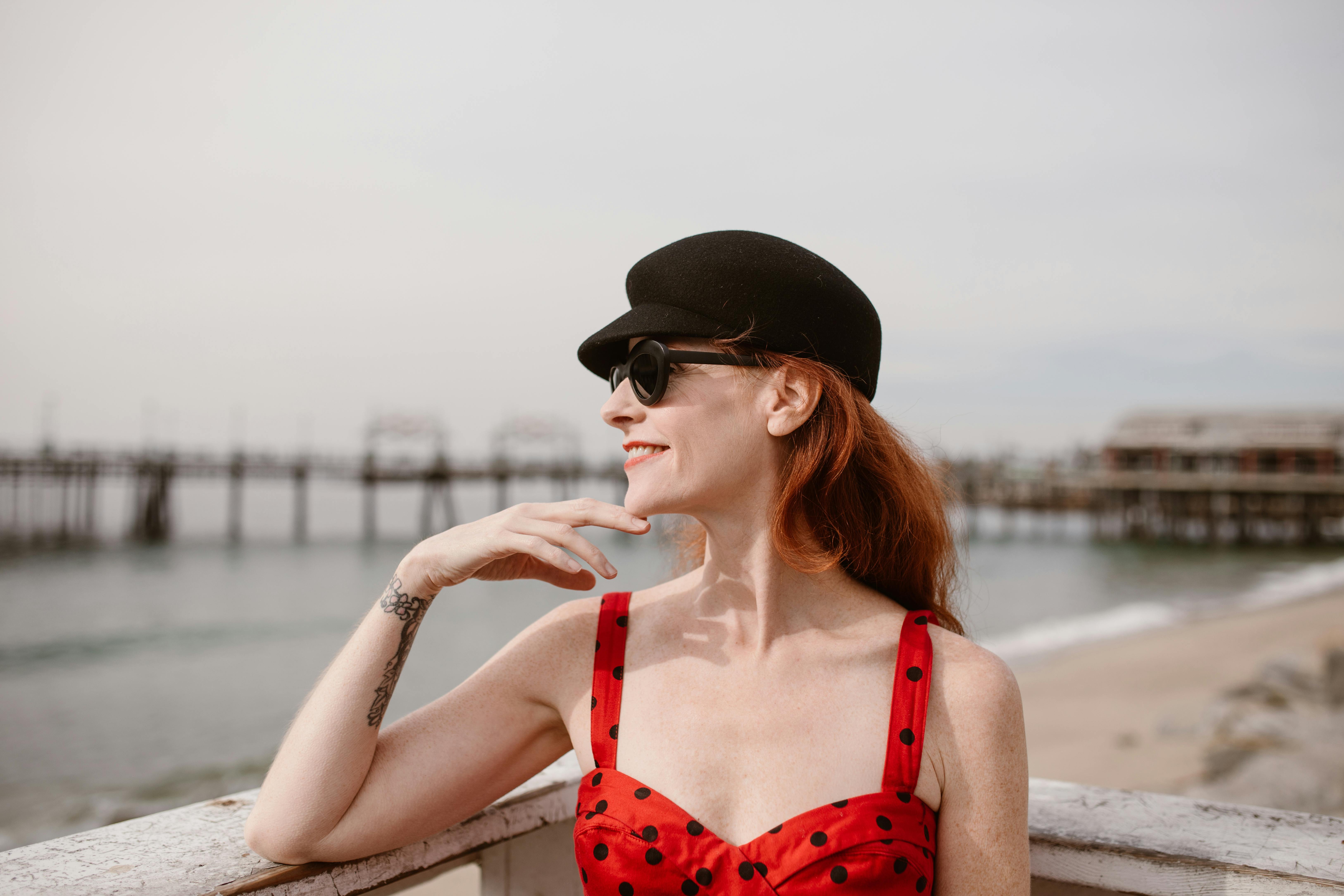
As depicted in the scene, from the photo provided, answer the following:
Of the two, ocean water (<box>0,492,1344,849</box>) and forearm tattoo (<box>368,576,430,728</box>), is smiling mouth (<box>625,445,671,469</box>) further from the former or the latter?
ocean water (<box>0,492,1344,849</box>)

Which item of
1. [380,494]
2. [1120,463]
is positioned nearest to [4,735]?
[380,494]

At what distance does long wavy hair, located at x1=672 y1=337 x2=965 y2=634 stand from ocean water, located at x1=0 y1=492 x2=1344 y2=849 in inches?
8.9

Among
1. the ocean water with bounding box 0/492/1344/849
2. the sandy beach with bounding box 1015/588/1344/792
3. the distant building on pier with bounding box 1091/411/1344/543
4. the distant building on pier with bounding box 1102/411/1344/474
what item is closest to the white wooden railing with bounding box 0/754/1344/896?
the ocean water with bounding box 0/492/1344/849

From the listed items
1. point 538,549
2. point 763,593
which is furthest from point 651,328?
point 763,593

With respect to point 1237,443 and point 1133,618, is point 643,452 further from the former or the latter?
point 1237,443

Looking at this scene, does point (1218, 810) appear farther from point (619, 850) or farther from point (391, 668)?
point (391, 668)

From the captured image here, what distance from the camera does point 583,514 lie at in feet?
5.16

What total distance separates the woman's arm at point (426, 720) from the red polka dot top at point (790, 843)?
8.7 inches

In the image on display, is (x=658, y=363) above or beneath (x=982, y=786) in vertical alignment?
above

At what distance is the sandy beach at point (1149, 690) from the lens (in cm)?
997

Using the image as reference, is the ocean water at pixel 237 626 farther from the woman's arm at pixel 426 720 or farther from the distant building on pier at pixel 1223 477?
the distant building on pier at pixel 1223 477

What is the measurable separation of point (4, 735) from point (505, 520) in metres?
19.8

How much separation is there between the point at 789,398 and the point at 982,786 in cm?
77

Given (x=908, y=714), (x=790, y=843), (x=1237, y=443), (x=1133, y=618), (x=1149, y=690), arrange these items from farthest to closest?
1. (x=1237, y=443)
2. (x=1133, y=618)
3. (x=1149, y=690)
4. (x=908, y=714)
5. (x=790, y=843)
